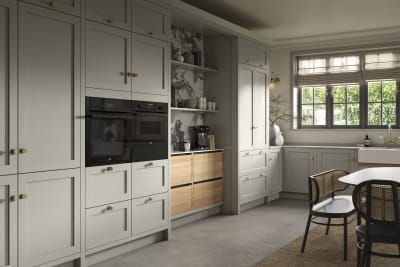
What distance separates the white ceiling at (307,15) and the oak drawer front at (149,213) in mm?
2360

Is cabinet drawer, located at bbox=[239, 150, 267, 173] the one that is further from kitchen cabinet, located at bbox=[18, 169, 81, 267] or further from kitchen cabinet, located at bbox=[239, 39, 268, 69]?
kitchen cabinet, located at bbox=[18, 169, 81, 267]

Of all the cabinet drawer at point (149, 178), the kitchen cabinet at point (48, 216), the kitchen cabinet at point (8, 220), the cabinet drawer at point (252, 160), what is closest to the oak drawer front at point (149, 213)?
the cabinet drawer at point (149, 178)

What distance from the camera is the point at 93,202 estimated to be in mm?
3443

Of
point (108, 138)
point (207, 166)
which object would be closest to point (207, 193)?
point (207, 166)

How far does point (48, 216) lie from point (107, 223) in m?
0.64

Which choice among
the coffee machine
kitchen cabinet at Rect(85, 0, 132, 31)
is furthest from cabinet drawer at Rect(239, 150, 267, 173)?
kitchen cabinet at Rect(85, 0, 132, 31)

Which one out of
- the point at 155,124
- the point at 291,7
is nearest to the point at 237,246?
the point at 155,124

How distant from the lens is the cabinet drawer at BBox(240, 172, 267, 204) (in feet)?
18.7

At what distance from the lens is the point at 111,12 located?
11.8 ft

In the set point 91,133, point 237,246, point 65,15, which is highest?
point 65,15

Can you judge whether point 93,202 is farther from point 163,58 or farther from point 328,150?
point 328,150

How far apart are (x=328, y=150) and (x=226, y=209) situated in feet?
6.13

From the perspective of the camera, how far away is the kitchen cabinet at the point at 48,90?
2.89m

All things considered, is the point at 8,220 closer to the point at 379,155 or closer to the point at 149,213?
the point at 149,213
